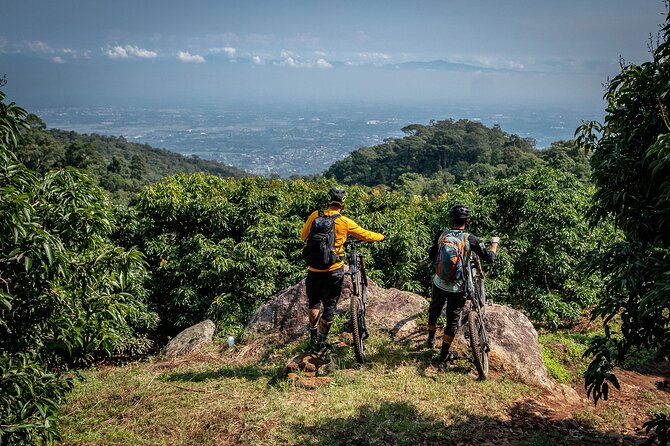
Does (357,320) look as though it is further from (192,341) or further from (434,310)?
(192,341)

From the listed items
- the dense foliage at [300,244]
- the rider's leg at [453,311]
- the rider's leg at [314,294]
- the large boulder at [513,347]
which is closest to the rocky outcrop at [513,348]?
the large boulder at [513,347]

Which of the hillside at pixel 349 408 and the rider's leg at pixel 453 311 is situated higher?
the rider's leg at pixel 453 311

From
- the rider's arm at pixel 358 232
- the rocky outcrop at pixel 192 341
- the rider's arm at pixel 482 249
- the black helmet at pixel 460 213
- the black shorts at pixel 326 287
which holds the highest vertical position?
the black helmet at pixel 460 213

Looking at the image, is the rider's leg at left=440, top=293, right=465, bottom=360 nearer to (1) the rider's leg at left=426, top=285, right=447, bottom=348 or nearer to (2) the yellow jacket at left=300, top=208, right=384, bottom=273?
(1) the rider's leg at left=426, top=285, right=447, bottom=348

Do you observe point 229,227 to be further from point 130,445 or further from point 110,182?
point 110,182

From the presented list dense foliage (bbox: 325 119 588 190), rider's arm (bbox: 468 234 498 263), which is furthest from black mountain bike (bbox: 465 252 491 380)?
dense foliage (bbox: 325 119 588 190)

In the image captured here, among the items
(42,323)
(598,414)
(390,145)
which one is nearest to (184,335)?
(42,323)

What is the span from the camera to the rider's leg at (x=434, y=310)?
19.6 feet

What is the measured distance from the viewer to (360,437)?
14.4 feet

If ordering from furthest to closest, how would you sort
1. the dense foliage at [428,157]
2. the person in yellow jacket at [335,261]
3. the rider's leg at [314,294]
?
1. the dense foliage at [428,157]
2. the rider's leg at [314,294]
3. the person in yellow jacket at [335,261]

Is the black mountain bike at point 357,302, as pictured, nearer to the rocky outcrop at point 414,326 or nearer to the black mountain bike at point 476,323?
the rocky outcrop at point 414,326

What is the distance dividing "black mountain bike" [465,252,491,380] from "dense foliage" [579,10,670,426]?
1804 millimetres

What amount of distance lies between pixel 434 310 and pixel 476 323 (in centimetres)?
68

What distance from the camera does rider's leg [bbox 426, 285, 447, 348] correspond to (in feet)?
19.6
